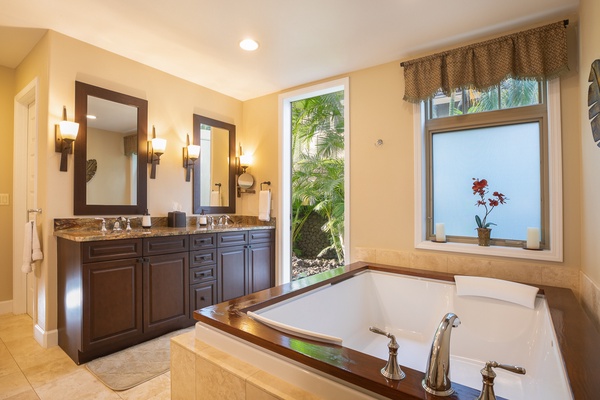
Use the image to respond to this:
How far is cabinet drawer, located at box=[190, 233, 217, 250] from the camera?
2.80 meters

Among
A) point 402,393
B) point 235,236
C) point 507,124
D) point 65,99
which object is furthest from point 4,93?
point 507,124

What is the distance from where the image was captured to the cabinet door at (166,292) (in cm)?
249

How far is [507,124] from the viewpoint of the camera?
2.43 m

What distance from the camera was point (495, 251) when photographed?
7.70 feet

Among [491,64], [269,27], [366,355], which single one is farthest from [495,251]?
[269,27]

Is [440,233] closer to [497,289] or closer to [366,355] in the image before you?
[497,289]

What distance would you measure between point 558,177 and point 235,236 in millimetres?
2706

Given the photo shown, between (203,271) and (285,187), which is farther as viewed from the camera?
(285,187)

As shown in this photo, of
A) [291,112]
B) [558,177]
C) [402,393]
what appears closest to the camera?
[402,393]

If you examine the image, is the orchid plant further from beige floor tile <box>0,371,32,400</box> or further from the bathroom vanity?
beige floor tile <box>0,371,32,400</box>

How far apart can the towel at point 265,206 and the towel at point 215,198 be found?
0.51 m

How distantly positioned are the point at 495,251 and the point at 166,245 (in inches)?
103

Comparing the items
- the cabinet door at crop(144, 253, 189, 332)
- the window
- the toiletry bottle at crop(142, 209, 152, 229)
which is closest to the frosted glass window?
the window

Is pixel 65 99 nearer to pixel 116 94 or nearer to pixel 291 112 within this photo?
pixel 116 94
